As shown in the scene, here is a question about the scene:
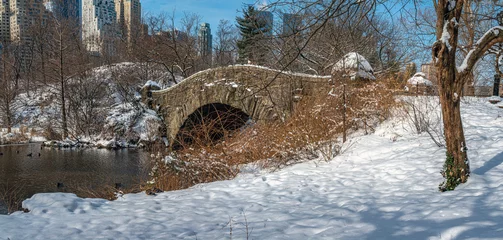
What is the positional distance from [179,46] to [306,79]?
16439mm

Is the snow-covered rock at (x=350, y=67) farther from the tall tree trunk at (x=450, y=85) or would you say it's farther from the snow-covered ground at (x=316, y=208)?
the tall tree trunk at (x=450, y=85)

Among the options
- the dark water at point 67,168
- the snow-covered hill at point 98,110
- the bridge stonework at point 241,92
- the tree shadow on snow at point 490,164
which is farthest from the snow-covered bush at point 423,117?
the snow-covered hill at point 98,110

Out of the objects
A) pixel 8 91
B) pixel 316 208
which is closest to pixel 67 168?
pixel 316 208

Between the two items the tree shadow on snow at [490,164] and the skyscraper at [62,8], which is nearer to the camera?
the tree shadow on snow at [490,164]

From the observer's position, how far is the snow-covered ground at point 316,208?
112 inches

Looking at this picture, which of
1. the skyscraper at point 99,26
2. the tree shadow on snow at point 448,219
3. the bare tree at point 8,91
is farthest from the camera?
the skyscraper at point 99,26

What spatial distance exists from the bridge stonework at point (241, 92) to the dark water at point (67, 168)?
95.1 inches

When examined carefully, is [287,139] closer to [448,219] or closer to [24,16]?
[448,219]

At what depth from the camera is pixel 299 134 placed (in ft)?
22.8

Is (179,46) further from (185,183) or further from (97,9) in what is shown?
(97,9)

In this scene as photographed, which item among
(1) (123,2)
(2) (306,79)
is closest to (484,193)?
(2) (306,79)

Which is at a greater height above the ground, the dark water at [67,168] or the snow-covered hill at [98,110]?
the snow-covered hill at [98,110]

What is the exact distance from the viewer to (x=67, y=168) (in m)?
12.0

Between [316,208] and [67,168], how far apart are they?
422 inches
